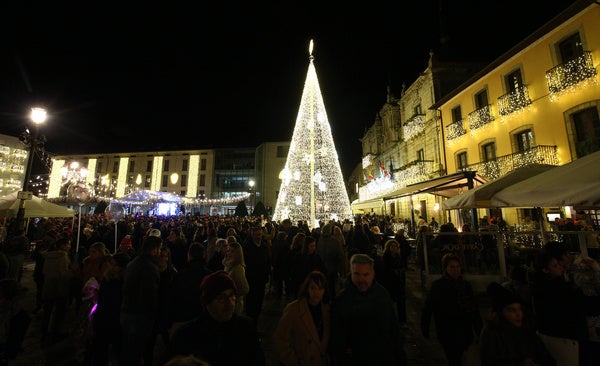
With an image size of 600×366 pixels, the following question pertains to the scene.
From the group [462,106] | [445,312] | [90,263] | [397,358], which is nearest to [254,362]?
[397,358]

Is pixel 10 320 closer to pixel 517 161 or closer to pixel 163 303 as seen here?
pixel 163 303

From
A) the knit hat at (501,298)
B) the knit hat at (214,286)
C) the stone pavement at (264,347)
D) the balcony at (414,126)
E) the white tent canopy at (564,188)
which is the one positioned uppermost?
the balcony at (414,126)

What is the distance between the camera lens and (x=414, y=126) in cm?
2423

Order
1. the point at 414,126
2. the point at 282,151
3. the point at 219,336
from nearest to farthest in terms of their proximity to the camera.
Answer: the point at 219,336
the point at 414,126
the point at 282,151

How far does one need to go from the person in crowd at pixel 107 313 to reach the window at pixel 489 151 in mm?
18528

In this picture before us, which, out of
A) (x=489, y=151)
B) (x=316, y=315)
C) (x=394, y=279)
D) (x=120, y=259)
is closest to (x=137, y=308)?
(x=120, y=259)

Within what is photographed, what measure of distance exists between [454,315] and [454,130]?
1887cm

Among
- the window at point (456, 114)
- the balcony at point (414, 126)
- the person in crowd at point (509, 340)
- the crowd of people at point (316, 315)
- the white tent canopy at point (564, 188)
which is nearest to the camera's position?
the crowd of people at point (316, 315)

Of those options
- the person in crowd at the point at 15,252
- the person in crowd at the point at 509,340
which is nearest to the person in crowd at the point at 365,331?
the person in crowd at the point at 509,340

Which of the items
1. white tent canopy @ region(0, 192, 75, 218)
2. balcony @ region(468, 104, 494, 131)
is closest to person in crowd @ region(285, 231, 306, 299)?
white tent canopy @ region(0, 192, 75, 218)

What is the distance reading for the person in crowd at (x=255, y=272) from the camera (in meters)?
5.44

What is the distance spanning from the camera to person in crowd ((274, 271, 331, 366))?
2.64 meters

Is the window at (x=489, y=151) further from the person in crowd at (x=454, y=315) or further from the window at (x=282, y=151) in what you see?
the window at (x=282, y=151)

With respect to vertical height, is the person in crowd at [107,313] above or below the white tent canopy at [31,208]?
below
